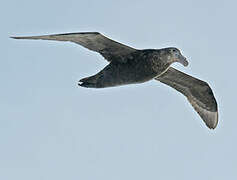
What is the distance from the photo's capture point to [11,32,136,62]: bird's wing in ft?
65.8

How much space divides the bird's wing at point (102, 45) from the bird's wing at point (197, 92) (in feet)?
8.15

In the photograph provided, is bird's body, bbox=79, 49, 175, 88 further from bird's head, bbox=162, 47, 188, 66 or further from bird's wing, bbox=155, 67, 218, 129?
bird's wing, bbox=155, 67, 218, 129

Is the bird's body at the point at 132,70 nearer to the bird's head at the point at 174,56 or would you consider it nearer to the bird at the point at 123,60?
the bird at the point at 123,60

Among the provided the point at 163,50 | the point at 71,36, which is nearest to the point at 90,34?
Result: the point at 71,36

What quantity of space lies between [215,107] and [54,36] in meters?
6.45

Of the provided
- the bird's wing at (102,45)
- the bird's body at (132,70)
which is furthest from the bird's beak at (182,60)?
the bird's wing at (102,45)

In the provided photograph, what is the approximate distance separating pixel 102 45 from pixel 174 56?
195cm

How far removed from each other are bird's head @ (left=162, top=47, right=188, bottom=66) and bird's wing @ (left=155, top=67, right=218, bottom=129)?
2.26 m

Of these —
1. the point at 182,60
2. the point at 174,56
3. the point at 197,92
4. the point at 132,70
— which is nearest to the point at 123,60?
the point at 132,70

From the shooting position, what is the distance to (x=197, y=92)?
77.4ft

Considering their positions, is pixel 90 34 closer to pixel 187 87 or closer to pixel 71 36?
pixel 71 36

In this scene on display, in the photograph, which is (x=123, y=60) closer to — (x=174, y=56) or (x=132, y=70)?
(x=132, y=70)

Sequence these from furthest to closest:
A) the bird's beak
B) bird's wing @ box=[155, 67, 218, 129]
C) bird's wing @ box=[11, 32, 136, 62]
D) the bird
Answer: bird's wing @ box=[155, 67, 218, 129] < the bird's beak < the bird < bird's wing @ box=[11, 32, 136, 62]

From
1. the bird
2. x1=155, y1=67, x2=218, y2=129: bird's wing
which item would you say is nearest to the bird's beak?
the bird
